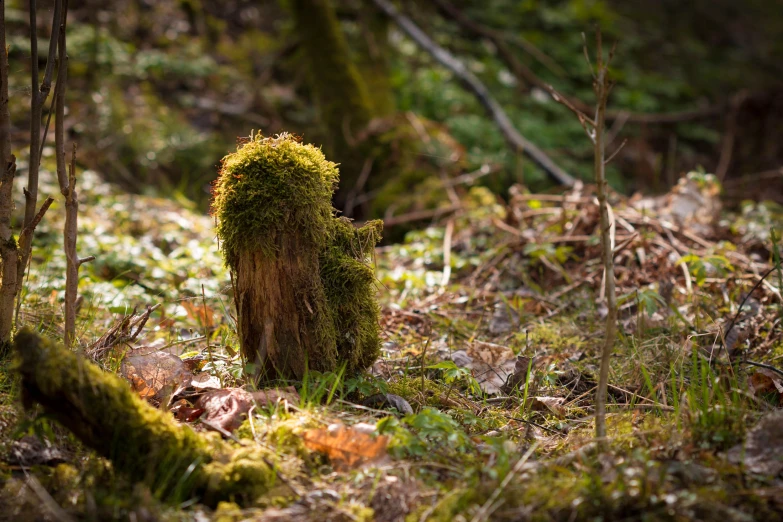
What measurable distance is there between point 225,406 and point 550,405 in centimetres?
144

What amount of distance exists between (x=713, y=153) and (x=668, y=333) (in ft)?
24.9

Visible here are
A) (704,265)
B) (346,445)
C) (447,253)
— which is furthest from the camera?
(447,253)

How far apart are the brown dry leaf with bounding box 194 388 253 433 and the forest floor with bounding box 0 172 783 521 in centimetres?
6

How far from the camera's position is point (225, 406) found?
2410mm

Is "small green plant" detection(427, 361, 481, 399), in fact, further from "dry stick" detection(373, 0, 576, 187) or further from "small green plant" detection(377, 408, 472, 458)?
"dry stick" detection(373, 0, 576, 187)

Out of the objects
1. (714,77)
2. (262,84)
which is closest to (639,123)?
(714,77)

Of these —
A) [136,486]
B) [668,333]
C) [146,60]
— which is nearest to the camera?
[136,486]

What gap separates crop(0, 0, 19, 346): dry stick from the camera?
2.66 m

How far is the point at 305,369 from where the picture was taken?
2623 millimetres

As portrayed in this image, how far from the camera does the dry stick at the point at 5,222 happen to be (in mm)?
2662

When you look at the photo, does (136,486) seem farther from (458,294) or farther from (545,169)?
(545,169)

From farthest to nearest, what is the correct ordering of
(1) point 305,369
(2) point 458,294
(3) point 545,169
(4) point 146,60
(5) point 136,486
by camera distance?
(4) point 146,60, (3) point 545,169, (2) point 458,294, (1) point 305,369, (5) point 136,486

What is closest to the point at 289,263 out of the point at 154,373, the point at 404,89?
the point at 154,373

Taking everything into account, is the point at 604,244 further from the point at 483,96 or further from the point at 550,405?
the point at 483,96
